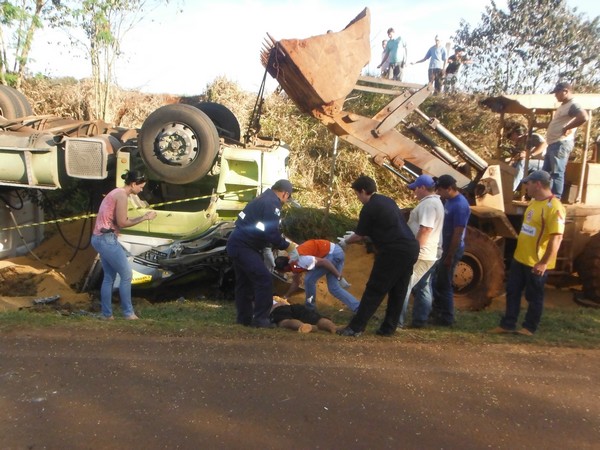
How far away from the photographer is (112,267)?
232 inches

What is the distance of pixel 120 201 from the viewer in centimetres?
575

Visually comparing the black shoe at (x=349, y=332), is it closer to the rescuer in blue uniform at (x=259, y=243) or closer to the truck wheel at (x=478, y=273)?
the rescuer in blue uniform at (x=259, y=243)

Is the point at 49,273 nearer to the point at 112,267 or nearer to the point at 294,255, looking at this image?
the point at 112,267

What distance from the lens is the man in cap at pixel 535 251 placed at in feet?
16.3

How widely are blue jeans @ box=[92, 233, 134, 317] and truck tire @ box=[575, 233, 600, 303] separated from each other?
594cm

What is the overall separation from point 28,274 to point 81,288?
2.75 ft

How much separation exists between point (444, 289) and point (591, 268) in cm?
277

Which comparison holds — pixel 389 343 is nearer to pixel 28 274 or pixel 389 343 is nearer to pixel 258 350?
pixel 258 350

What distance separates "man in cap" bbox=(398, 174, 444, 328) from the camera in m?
5.23

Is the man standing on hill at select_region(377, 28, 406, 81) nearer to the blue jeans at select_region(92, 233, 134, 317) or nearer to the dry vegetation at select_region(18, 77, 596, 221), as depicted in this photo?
the dry vegetation at select_region(18, 77, 596, 221)

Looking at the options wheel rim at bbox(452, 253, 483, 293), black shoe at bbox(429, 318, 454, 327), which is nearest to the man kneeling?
black shoe at bbox(429, 318, 454, 327)

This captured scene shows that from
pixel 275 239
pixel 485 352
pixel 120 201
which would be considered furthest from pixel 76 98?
pixel 485 352

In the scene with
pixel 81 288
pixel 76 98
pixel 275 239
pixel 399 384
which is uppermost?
pixel 76 98

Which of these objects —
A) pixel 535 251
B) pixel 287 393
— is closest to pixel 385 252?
pixel 535 251
